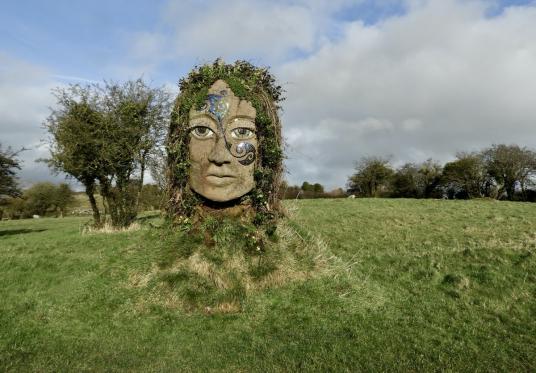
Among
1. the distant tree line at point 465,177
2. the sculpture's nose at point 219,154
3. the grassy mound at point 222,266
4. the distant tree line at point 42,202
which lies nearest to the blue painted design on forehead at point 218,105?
the sculpture's nose at point 219,154

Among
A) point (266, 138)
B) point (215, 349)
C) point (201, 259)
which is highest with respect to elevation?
point (266, 138)

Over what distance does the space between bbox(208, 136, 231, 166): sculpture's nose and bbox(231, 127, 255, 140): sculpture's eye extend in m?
0.34

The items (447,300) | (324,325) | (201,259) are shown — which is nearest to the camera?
(324,325)

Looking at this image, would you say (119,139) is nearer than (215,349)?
No

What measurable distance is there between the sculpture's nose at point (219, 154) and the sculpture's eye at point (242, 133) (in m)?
0.34

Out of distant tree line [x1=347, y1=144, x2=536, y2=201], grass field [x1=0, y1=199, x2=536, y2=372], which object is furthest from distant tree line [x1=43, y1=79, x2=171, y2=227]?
distant tree line [x1=347, y1=144, x2=536, y2=201]

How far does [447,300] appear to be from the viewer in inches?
356

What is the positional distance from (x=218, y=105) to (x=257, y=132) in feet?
4.11

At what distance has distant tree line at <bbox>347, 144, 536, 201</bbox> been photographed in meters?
48.5

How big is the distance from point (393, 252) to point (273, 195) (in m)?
4.89

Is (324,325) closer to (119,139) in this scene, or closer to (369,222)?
(369,222)

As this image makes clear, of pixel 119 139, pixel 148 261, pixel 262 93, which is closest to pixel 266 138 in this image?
pixel 262 93

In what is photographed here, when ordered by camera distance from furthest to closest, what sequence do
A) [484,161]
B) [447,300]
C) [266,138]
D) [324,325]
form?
[484,161]
[266,138]
[447,300]
[324,325]

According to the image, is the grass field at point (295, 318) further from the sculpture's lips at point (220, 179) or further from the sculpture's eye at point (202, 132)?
the sculpture's eye at point (202, 132)
